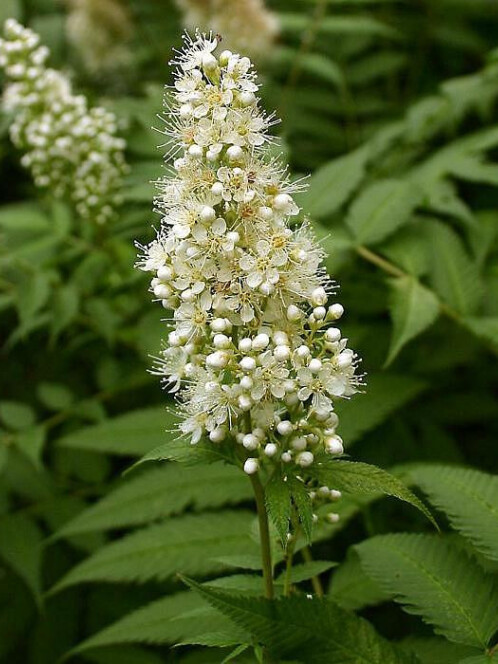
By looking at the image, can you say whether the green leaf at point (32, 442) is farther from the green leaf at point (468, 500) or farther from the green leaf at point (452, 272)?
the green leaf at point (452, 272)

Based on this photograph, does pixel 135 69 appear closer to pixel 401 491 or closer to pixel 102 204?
pixel 102 204

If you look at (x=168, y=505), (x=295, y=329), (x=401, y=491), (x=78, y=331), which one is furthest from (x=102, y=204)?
(x=401, y=491)

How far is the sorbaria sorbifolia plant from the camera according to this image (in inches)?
79.6

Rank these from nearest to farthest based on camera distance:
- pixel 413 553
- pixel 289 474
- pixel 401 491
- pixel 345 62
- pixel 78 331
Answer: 1. pixel 401 491
2. pixel 289 474
3. pixel 413 553
4. pixel 78 331
5. pixel 345 62

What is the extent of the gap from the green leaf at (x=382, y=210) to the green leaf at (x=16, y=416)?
6.03 feet

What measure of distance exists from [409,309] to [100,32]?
13.5 feet

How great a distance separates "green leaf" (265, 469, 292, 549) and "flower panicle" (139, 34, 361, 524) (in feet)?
0.21

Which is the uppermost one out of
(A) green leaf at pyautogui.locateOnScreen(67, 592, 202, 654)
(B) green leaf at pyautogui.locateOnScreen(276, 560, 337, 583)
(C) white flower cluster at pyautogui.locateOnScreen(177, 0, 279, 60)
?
(C) white flower cluster at pyautogui.locateOnScreen(177, 0, 279, 60)

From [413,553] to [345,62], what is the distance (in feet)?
15.1

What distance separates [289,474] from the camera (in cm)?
205

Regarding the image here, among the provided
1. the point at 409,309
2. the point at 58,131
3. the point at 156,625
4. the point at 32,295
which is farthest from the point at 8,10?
the point at 156,625

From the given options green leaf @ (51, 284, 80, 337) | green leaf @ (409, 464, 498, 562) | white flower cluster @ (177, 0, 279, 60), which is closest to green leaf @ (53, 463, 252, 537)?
green leaf @ (409, 464, 498, 562)

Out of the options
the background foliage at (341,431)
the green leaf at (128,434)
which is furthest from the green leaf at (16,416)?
the green leaf at (128,434)

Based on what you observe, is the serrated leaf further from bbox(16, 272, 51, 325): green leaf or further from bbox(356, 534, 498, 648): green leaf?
bbox(16, 272, 51, 325): green leaf
